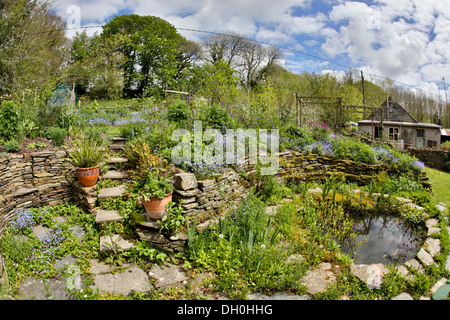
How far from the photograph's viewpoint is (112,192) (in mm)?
5449

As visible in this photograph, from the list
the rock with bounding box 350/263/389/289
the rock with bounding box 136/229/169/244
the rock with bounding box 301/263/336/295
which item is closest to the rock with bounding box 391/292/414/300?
the rock with bounding box 350/263/389/289

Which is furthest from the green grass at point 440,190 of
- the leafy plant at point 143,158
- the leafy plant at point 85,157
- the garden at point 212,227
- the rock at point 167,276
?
the leafy plant at point 85,157

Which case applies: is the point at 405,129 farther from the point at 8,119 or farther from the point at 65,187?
the point at 8,119

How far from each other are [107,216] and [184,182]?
153cm

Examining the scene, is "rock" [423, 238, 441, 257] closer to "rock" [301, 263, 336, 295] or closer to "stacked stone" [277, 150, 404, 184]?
"rock" [301, 263, 336, 295]

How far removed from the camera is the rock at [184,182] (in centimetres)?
481

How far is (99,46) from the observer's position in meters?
19.3

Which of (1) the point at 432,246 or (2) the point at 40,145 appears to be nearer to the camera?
(1) the point at 432,246

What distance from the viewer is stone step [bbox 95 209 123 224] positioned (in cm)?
483

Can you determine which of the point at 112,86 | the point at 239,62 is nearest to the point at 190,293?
the point at 112,86

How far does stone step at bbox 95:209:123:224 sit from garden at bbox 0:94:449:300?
0.33ft

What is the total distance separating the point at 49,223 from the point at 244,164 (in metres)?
4.07

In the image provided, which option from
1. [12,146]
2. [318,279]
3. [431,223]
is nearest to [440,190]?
[431,223]
